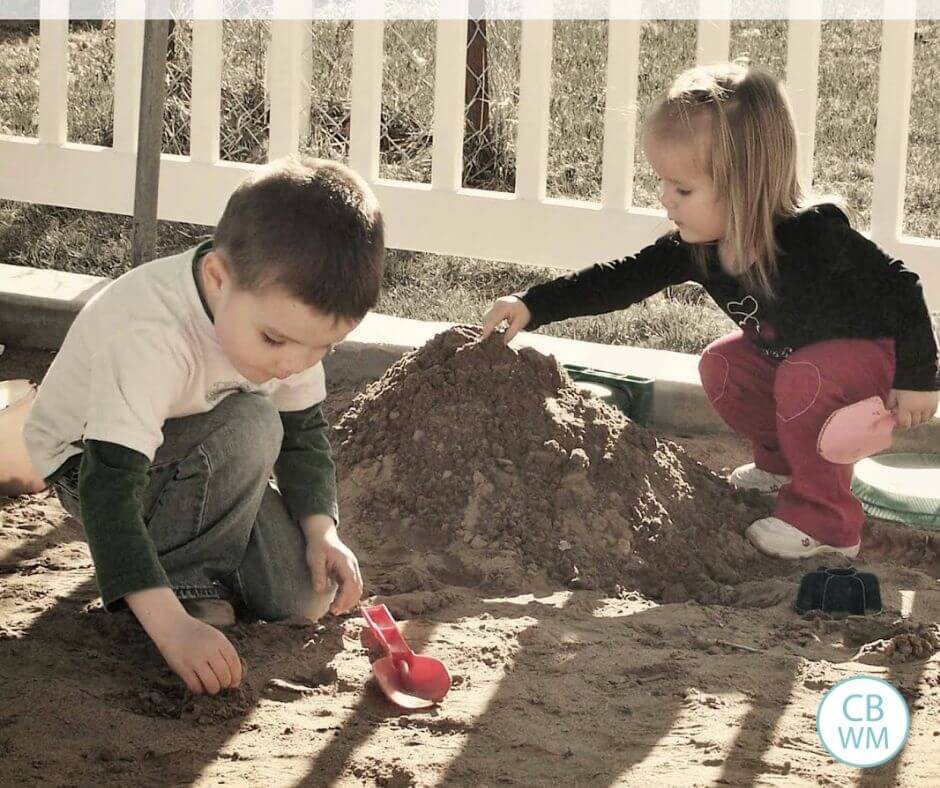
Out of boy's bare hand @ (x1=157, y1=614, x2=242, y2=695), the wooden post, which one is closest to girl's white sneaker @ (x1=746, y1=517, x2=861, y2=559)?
boy's bare hand @ (x1=157, y1=614, x2=242, y2=695)

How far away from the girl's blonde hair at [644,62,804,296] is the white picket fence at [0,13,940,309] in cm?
104

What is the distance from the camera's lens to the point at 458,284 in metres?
5.74

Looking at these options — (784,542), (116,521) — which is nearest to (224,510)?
(116,521)

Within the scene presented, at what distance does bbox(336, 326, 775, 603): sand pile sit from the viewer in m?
3.15

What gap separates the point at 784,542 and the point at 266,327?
1617 millimetres

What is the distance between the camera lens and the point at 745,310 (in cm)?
358

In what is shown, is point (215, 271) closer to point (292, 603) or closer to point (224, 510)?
point (224, 510)

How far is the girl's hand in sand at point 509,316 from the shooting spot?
350 cm

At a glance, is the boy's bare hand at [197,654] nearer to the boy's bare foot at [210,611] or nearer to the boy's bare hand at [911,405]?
the boy's bare foot at [210,611]

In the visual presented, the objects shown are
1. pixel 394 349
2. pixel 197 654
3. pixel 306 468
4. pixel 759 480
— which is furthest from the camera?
pixel 394 349

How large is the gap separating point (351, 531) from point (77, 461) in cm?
82

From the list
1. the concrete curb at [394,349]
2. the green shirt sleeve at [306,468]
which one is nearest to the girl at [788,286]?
the concrete curb at [394,349]

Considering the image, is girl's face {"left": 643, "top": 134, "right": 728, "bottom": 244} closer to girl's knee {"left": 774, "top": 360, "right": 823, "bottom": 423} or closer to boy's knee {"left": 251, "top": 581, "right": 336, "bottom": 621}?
girl's knee {"left": 774, "top": 360, "right": 823, "bottom": 423}

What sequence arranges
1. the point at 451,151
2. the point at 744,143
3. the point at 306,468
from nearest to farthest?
the point at 306,468
the point at 744,143
the point at 451,151
